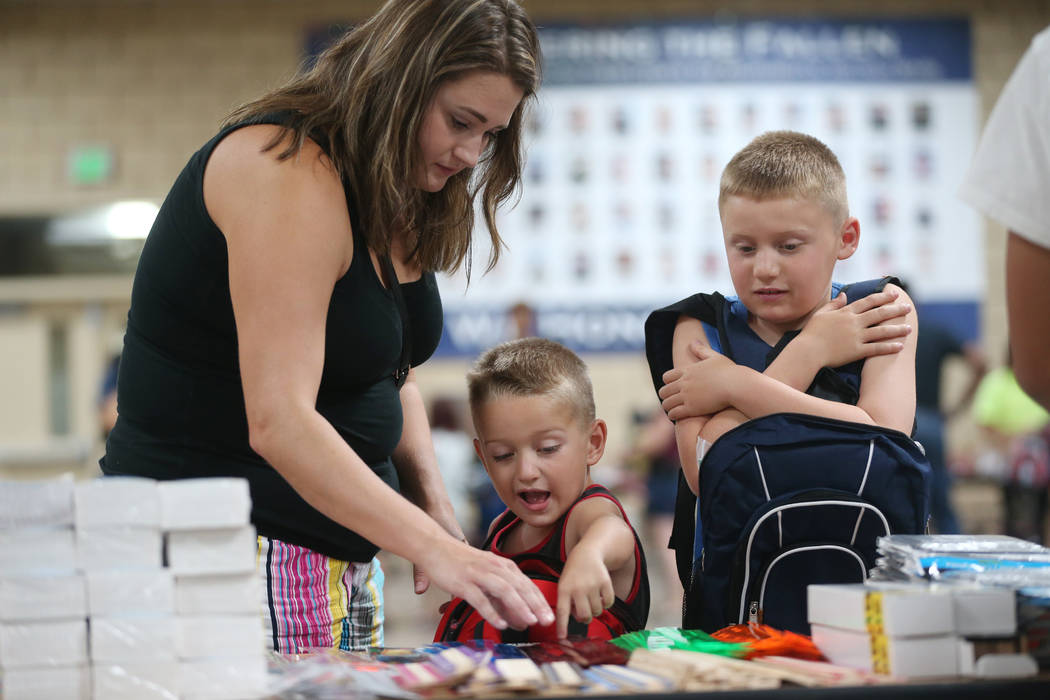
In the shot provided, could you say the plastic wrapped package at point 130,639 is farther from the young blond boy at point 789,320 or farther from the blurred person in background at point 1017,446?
the blurred person in background at point 1017,446

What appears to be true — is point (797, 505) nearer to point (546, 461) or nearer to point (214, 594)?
point (546, 461)

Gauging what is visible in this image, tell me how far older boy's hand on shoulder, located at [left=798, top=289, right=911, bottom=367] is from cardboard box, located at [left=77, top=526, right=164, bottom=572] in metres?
0.92

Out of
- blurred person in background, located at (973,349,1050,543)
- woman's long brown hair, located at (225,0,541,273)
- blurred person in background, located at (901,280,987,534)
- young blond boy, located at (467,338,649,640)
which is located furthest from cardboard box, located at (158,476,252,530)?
blurred person in background, located at (973,349,1050,543)

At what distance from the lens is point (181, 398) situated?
4.66ft

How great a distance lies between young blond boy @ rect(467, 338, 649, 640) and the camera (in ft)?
5.08

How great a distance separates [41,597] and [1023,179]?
3.50 ft

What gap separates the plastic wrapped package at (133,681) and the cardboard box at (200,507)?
14 centimetres

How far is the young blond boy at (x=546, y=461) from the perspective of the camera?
1.55m

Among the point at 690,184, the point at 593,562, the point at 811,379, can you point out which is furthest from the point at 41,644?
the point at 690,184

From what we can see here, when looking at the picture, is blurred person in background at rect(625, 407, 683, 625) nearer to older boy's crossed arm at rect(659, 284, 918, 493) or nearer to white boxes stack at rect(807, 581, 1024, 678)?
older boy's crossed arm at rect(659, 284, 918, 493)

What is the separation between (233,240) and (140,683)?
0.52m

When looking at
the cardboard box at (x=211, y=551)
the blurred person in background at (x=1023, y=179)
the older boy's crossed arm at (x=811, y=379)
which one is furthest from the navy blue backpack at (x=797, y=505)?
the cardboard box at (x=211, y=551)

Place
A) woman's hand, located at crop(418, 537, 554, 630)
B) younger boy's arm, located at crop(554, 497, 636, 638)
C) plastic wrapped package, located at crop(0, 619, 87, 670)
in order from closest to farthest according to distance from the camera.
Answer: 1. plastic wrapped package, located at crop(0, 619, 87, 670)
2. woman's hand, located at crop(418, 537, 554, 630)
3. younger boy's arm, located at crop(554, 497, 636, 638)

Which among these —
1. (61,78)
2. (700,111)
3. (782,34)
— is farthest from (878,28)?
(61,78)
